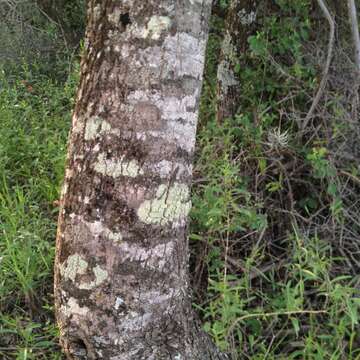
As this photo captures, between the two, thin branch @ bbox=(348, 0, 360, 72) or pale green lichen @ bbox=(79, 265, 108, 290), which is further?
thin branch @ bbox=(348, 0, 360, 72)

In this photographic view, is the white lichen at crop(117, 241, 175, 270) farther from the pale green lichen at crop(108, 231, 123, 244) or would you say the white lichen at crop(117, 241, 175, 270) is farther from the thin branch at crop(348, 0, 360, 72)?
the thin branch at crop(348, 0, 360, 72)

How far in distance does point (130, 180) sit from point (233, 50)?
2.12 meters

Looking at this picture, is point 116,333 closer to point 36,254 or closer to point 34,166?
point 36,254

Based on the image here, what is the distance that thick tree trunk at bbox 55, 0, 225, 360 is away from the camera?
1.46 meters

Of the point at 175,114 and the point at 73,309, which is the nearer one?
the point at 175,114

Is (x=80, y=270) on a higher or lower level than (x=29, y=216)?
higher

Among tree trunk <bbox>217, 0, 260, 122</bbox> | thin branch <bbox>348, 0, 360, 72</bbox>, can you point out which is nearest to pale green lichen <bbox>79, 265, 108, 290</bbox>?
tree trunk <bbox>217, 0, 260, 122</bbox>

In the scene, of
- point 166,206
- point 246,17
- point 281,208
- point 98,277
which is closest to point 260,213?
point 281,208

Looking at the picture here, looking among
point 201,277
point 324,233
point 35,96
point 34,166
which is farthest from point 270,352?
point 35,96

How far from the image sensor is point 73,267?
5.39 feet

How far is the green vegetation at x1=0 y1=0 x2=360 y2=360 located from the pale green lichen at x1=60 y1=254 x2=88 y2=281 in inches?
19.9

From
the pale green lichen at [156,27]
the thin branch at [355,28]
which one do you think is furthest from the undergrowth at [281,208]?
the pale green lichen at [156,27]

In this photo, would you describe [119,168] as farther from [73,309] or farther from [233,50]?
[233,50]

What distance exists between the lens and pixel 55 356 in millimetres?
2074
